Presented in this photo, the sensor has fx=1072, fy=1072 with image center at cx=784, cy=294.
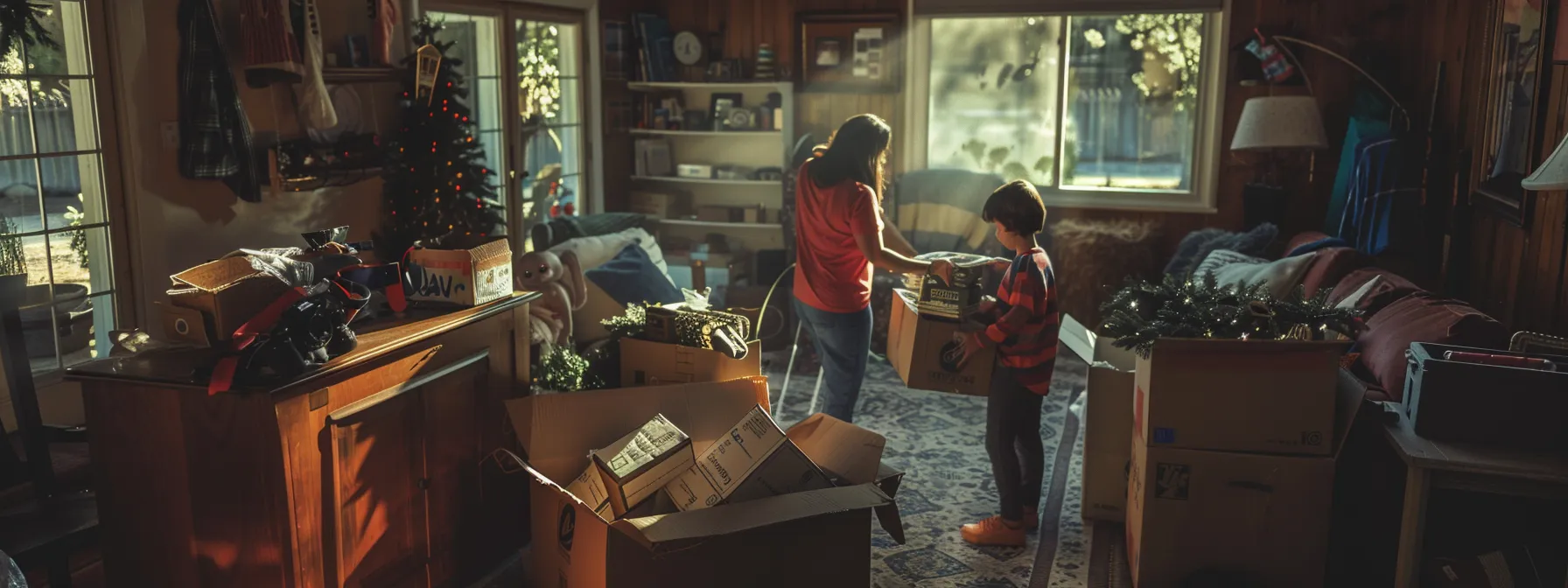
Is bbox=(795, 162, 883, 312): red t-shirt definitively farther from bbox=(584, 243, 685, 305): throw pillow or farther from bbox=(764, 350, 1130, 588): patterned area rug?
bbox=(584, 243, 685, 305): throw pillow

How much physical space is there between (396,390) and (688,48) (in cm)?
466

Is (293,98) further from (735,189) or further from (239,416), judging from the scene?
(735,189)

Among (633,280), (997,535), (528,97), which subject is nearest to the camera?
(997,535)

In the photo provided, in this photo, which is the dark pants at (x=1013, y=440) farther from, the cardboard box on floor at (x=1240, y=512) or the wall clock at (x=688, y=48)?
the wall clock at (x=688, y=48)

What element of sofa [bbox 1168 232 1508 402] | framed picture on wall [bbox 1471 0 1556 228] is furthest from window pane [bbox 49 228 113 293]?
framed picture on wall [bbox 1471 0 1556 228]

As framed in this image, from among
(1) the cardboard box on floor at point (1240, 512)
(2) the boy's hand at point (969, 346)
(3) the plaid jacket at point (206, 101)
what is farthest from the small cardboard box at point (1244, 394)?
(3) the plaid jacket at point (206, 101)

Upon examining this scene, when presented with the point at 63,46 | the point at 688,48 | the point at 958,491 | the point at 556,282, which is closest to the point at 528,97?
the point at 688,48

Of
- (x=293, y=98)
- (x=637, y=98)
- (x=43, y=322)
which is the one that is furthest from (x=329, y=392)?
(x=637, y=98)

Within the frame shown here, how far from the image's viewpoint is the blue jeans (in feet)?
11.9

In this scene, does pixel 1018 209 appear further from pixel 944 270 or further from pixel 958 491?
pixel 958 491

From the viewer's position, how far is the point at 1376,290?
148 inches

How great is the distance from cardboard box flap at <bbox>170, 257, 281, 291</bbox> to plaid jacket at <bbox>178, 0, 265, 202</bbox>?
5.93 ft

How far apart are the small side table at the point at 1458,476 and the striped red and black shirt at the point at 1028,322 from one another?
3.12ft

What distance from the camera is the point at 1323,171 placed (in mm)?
5797
